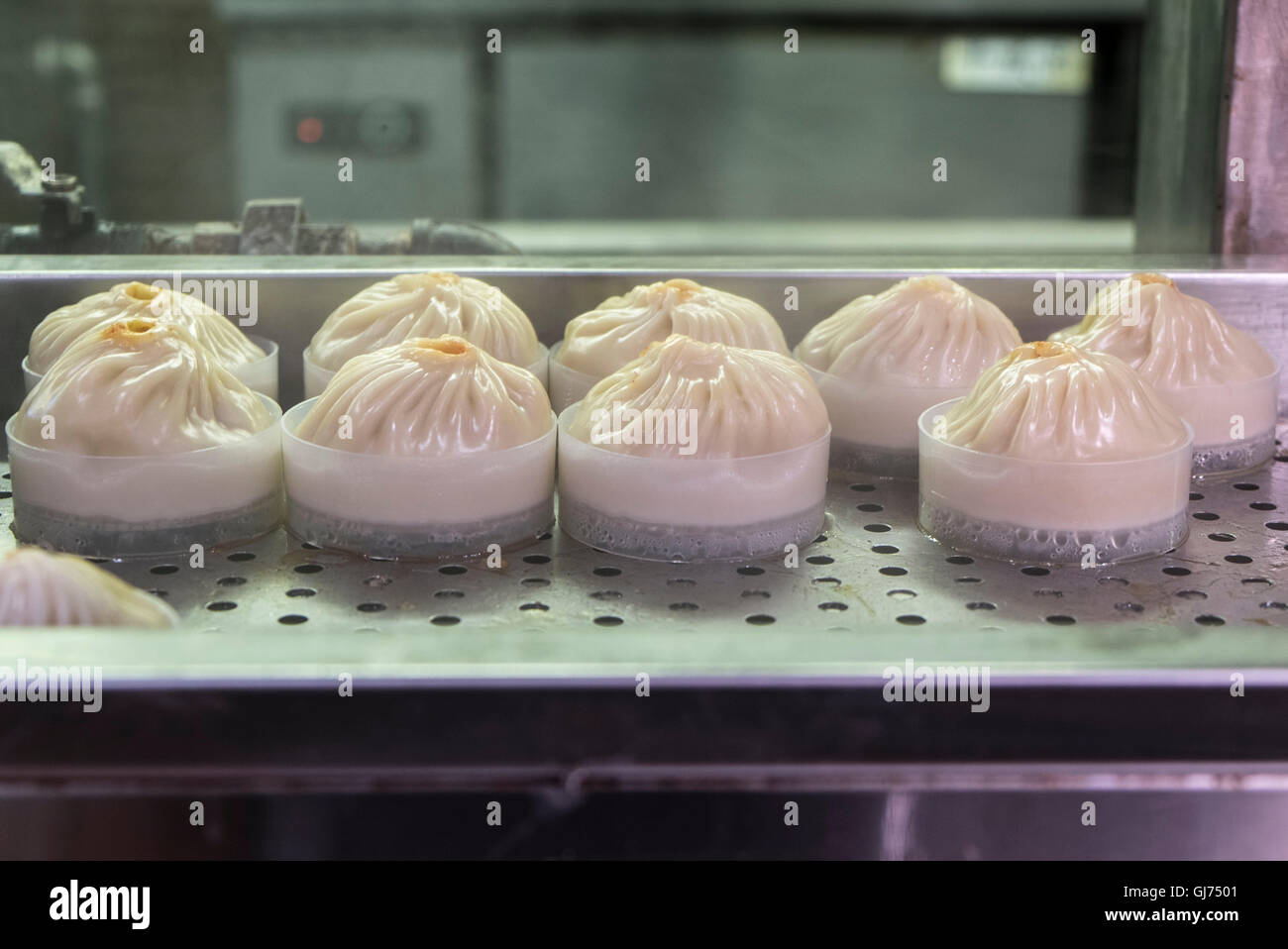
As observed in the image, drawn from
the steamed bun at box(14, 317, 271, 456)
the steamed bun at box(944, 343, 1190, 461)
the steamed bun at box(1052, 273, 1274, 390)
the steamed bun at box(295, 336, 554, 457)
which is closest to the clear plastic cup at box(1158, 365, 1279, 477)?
the steamed bun at box(1052, 273, 1274, 390)

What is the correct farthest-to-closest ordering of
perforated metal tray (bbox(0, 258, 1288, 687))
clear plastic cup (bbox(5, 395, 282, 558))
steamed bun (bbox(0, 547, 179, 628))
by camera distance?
1. clear plastic cup (bbox(5, 395, 282, 558))
2. steamed bun (bbox(0, 547, 179, 628))
3. perforated metal tray (bbox(0, 258, 1288, 687))

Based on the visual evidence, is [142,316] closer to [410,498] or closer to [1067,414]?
[410,498]

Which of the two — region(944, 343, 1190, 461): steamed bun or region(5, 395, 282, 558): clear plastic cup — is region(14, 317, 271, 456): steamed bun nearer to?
region(5, 395, 282, 558): clear plastic cup

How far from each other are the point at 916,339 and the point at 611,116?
284 cm

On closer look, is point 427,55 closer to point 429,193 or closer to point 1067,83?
point 429,193

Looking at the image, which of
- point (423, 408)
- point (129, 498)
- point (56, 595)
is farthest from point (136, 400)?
point (56, 595)

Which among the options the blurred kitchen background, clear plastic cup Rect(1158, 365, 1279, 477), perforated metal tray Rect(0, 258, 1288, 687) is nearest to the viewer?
perforated metal tray Rect(0, 258, 1288, 687)

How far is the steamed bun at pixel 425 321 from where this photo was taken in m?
1.72

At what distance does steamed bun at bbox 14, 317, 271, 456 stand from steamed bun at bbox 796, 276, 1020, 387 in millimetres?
705

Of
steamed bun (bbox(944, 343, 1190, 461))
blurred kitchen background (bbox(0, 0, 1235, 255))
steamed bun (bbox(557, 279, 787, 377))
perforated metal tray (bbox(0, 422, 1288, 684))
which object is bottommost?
perforated metal tray (bbox(0, 422, 1288, 684))

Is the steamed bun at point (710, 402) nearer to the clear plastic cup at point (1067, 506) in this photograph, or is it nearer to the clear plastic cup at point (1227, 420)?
the clear plastic cup at point (1067, 506)

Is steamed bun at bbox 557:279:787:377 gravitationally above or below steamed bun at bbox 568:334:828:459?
above

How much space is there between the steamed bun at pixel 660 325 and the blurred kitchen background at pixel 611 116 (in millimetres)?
2401

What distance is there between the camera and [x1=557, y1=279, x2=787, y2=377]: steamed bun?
5.61 ft
